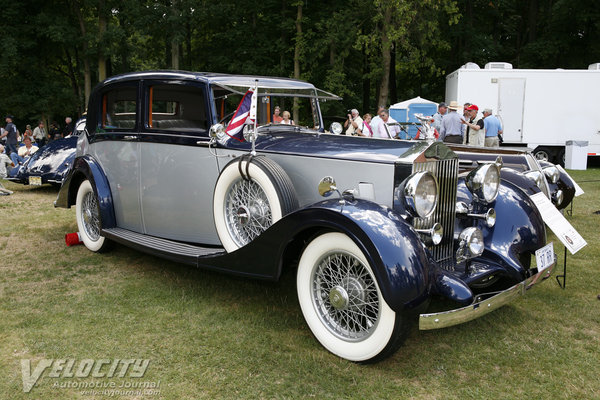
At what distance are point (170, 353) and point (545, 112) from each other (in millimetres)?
16078

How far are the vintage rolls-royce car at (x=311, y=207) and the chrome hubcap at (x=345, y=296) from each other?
11mm

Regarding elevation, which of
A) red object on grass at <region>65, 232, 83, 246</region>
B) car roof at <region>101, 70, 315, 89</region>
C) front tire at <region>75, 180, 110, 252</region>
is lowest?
red object on grass at <region>65, 232, 83, 246</region>

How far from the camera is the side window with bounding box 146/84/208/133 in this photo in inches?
171

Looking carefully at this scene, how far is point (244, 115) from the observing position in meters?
3.85

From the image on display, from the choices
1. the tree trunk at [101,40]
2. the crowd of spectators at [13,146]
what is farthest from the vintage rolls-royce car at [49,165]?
the tree trunk at [101,40]

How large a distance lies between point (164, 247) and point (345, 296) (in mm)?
1918

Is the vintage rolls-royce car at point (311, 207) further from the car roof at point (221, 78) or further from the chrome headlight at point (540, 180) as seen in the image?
the chrome headlight at point (540, 180)

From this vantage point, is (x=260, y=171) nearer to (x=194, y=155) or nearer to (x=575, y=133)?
(x=194, y=155)

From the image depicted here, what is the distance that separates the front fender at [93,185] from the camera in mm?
4961

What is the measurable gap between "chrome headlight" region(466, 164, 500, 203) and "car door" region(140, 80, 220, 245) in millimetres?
2089

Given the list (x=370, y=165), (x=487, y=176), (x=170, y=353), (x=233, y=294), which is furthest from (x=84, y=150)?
(x=487, y=176)

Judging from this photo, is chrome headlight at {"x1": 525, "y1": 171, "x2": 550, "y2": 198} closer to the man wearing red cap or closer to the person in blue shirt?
the man wearing red cap

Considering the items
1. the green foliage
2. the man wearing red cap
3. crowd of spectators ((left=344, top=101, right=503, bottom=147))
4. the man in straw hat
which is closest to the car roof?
crowd of spectators ((left=344, top=101, right=503, bottom=147))

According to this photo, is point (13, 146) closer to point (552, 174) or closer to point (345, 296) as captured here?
point (552, 174)
